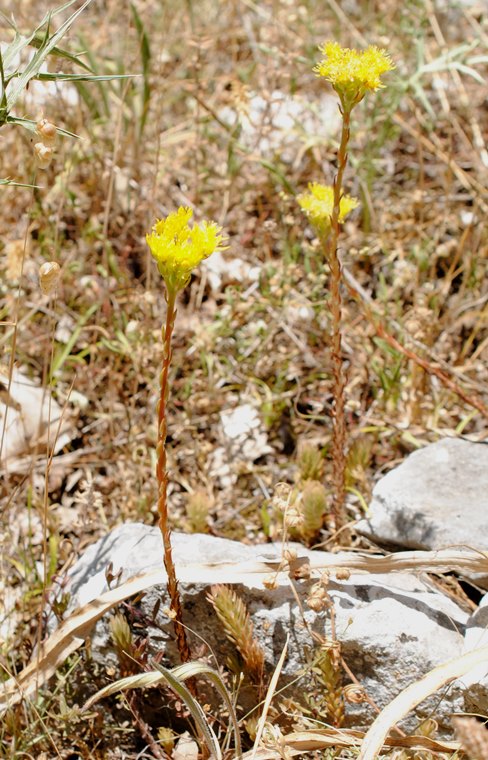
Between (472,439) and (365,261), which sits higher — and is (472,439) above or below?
below

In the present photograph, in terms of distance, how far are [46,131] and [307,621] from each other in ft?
4.47

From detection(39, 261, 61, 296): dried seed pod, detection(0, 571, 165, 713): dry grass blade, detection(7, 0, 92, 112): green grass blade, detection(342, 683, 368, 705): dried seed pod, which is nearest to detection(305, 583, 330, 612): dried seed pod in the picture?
detection(342, 683, 368, 705): dried seed pod

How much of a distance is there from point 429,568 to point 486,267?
1711mm

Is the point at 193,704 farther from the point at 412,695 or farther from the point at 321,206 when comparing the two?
the point at 321,206

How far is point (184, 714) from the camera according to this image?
6.49 ft

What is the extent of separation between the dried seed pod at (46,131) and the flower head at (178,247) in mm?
311

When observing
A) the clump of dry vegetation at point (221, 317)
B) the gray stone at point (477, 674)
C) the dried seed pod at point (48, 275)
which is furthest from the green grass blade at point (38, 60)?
the gray stone at point (477, 674)

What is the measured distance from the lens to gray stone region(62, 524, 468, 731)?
1959mm

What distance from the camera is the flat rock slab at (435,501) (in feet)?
7.35

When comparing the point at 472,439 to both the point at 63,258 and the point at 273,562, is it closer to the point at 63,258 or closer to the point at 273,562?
the point at 273,562

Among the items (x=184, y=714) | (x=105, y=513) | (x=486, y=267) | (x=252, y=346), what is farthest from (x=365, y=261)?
(x=184, y=714)

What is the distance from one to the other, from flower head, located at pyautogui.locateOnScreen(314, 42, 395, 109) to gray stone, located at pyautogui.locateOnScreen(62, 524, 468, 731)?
1202mm

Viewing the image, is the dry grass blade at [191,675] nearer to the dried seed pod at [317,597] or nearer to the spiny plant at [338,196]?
the dried seed pod at [317,597]

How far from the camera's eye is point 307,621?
2.05m
